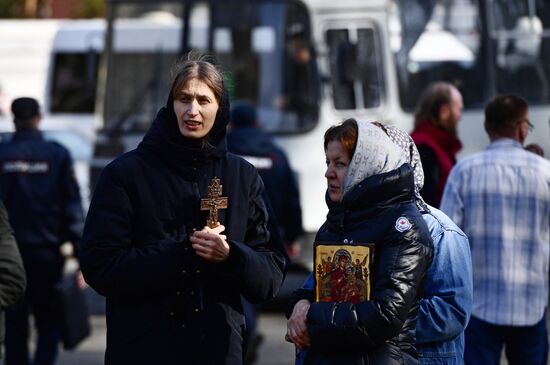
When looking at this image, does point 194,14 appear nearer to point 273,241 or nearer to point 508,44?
point 508,44

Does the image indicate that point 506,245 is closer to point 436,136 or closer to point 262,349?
point 436,136

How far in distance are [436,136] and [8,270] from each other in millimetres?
2925

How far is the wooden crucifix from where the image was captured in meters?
4.32

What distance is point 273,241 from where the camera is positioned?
4684 mm

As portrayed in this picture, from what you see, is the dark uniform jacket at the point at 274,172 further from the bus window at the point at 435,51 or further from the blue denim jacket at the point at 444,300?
the blue denim jacket at the point at 444,300

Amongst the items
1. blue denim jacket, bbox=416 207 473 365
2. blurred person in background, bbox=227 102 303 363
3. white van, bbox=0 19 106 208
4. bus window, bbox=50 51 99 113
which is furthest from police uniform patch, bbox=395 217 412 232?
bus window, bbox=50 51 99 113

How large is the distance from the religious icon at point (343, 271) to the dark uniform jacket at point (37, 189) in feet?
14.8

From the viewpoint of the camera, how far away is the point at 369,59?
12547 mm

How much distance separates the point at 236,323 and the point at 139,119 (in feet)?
28.8

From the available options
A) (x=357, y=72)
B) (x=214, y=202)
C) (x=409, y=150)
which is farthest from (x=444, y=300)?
(x=357, y=72)

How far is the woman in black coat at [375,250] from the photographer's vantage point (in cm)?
385

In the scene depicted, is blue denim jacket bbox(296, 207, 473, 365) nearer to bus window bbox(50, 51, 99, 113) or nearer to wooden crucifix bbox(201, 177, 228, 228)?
wooden crucifix bbox(201, 177, 228, 228)

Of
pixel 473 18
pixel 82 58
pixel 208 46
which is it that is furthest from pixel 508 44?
pixel 82 58

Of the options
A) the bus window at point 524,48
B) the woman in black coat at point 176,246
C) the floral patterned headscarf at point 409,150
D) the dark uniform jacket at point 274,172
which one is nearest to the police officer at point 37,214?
the dark uniform jacket at point 274,172
